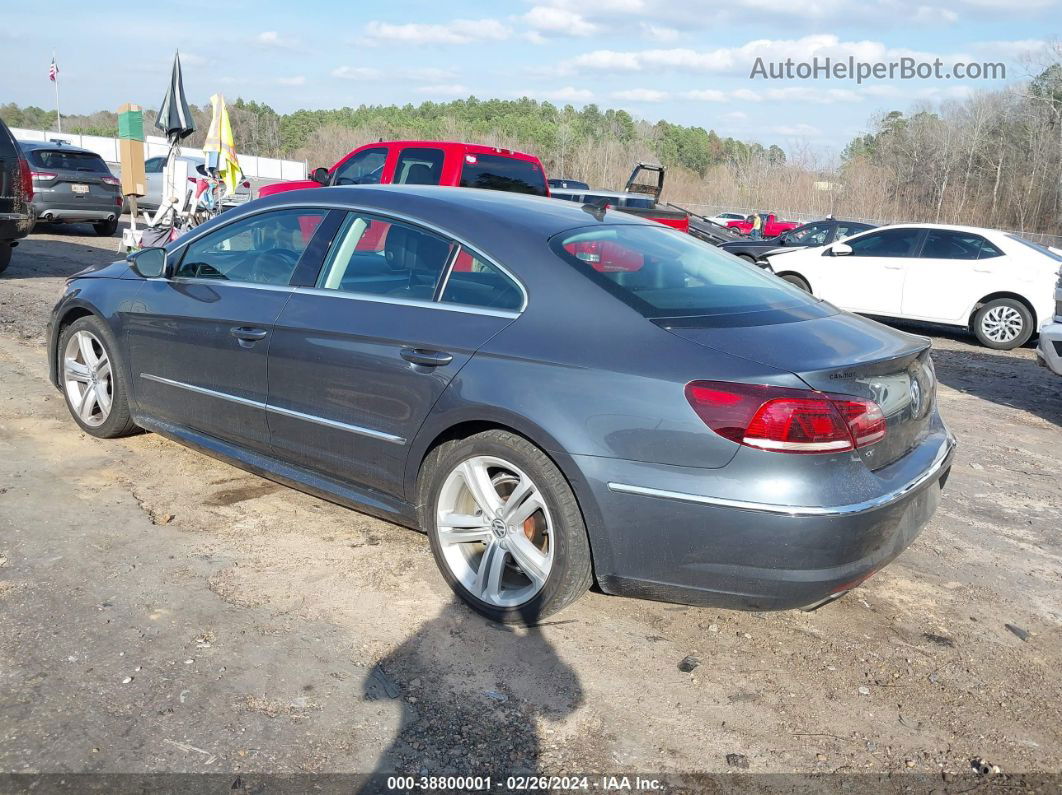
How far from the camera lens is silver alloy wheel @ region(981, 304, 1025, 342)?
1136 cm

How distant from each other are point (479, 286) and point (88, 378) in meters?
2.91

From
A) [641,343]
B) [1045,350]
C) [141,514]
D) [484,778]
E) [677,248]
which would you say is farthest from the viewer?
[1045,350]

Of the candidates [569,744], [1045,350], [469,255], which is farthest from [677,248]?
[1045,350]

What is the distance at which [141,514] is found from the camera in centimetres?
431

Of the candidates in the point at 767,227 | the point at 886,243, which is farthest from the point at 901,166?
the point at 886,243

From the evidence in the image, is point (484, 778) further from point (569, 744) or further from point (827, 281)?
point (827, 281)

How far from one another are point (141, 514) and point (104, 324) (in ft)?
4.18

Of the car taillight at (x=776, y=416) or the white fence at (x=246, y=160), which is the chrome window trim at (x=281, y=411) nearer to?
the car taillight at (x=776, y=416)

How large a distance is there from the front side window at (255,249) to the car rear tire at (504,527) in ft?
4.28

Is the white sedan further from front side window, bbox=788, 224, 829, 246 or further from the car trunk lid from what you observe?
the car trunk lid

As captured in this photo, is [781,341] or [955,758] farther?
[781,341]

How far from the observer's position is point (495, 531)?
11.2 feet

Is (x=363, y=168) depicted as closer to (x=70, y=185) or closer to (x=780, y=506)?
(x=70, y=185)

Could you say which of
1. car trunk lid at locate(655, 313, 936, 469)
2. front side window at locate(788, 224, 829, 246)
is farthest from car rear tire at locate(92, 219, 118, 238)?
car trunk lid at locate(655, 313, 936, 469)
